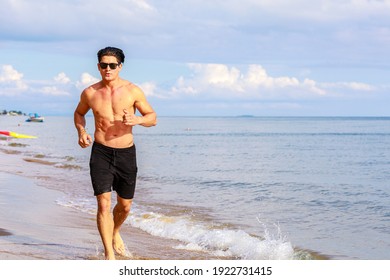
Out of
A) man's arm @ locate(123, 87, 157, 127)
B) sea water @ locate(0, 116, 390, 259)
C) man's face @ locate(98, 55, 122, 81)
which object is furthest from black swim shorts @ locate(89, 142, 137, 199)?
sea water @ locate(0, 116, 390, 259)

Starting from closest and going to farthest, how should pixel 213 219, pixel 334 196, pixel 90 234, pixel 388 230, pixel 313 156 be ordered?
pixel 90 234, pixel 388 230, pixel 213 219, pixel 334 196, pixel 313 156

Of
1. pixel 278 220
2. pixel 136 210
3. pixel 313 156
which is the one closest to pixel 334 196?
pixel 278 220

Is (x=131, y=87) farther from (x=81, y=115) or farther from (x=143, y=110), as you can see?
(x=81, y=115)

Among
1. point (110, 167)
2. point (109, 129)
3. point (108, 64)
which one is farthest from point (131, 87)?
point (110, 167)

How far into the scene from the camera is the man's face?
654cm

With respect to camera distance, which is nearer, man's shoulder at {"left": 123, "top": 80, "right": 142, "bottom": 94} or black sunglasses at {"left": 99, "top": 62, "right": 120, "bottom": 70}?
black sunglasses at {"left": 99, "top": 62, "right": 120, "bottom": 70}

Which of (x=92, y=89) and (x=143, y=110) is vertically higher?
(x=92, y=89)

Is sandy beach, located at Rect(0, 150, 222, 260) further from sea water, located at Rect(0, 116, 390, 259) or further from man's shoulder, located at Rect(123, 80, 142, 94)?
man's shoulder, located at Rect(123, 80, 142, 94)

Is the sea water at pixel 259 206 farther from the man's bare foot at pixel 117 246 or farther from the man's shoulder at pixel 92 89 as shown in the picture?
the man's shoulder at pixel 92 89

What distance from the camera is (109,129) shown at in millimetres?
6812

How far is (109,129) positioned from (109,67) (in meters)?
0.68
